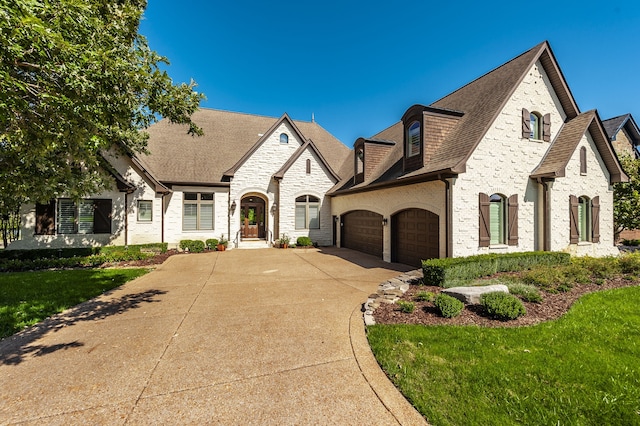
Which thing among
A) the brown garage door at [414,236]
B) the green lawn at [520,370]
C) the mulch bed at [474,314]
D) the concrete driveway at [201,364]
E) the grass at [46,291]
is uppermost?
the brown garage door at [414,236]

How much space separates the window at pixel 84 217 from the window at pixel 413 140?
15.1 meters

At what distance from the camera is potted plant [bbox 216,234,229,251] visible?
16312 millimetres

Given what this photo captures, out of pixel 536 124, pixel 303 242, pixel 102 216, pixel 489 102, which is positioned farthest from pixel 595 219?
pixel 102 216

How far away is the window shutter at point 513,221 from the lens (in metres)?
10.3

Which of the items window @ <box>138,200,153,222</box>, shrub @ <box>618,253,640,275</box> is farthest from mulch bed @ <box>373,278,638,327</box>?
window @ <box>138,200,153,222</box>

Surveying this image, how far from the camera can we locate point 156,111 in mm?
8250

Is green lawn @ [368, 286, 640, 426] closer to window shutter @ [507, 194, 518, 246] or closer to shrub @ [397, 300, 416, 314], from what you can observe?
shrub @ [397, 300, 416, 314]

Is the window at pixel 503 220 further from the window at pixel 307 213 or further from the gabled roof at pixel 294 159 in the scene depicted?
the gabled roof at pixel 294 159

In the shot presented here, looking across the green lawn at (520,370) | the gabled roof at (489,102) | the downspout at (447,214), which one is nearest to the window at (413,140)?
the gabled roof at (489,102)

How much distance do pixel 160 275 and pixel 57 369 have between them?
20.5 feet

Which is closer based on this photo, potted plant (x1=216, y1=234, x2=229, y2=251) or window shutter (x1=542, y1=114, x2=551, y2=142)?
window shutter (x1=542, y1=114, x2=551, y2=142)

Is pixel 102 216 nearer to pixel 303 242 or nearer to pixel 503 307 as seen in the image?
pixel 303 242

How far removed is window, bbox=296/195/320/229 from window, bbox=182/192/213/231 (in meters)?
5.58

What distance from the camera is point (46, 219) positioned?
13.2 m
